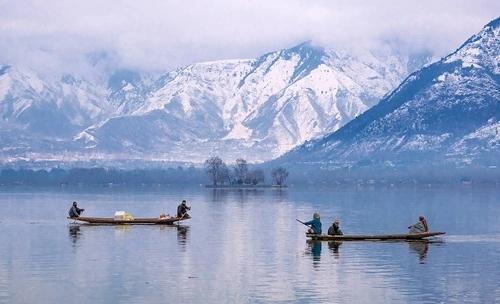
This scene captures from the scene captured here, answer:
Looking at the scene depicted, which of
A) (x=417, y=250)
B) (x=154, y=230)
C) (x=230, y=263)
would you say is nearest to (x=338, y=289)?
(x=230, y=263)

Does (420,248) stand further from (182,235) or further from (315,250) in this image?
(182,235)

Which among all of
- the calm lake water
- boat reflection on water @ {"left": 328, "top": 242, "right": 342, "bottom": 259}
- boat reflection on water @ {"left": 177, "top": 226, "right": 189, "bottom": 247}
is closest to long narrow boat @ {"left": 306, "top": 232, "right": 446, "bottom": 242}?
the calm lake water

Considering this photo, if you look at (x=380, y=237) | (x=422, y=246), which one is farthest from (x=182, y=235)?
(x=422, y=246)

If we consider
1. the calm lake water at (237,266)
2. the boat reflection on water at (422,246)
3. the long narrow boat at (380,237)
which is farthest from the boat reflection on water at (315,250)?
the boat reflection on water at (422,246)

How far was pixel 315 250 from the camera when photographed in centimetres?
10625

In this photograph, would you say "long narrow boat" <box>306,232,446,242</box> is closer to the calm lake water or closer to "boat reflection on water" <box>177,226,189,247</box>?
the calm lake water

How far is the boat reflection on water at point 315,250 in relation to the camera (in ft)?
315

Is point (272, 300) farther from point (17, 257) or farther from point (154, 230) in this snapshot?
point (154, 230)

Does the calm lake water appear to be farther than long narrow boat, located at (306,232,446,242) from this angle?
No

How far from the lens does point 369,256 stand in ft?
329

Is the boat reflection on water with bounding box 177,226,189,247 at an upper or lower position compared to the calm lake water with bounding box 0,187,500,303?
upper

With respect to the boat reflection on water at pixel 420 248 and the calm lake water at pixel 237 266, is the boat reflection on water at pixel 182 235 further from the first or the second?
the boat reflection on water at pixel 420 248

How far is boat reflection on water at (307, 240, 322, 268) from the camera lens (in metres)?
95.9

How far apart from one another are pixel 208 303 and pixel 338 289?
36.3 feet
